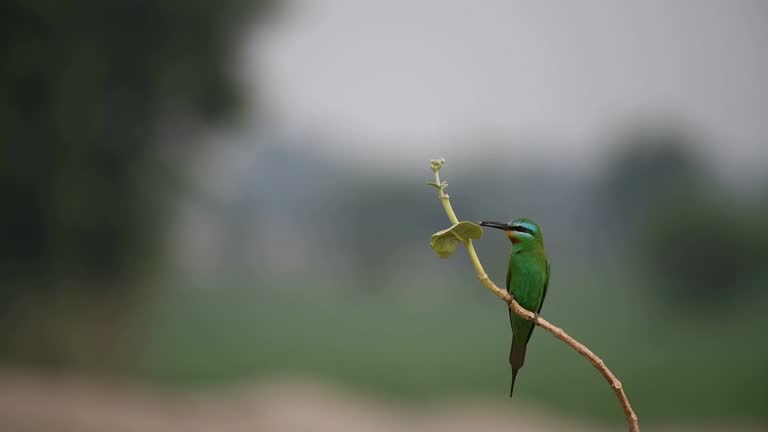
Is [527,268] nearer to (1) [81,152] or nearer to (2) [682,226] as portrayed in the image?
(2) [682,226]

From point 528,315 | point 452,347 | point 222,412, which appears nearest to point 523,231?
point 528,315

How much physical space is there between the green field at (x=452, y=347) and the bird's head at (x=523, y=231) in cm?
161

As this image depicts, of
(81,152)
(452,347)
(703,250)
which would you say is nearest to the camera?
(703,250)

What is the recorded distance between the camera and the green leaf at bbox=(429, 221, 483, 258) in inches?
21.2

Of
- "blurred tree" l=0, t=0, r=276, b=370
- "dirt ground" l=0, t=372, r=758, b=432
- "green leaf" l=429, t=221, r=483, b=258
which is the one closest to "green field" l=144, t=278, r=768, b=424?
"dirt ground" l=0, t=372, r=758, b=432

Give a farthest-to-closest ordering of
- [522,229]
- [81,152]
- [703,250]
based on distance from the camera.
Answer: [81,152] < [703,250] < [522,229]

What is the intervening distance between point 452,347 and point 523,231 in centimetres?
189

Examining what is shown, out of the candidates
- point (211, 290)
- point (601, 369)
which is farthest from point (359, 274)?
point (601, 369)

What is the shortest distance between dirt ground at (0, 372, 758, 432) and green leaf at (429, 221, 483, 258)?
6.87ft

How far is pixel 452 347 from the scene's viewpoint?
2512 mm

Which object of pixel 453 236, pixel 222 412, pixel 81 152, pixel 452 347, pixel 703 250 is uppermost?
pixel 81 152

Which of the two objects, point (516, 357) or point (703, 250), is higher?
point (703, 250)

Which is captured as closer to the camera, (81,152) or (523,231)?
(523,231)

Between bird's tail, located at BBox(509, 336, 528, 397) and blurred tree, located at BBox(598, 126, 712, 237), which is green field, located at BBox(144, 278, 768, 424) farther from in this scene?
bird's tail, located at BBox(509, 336, 528, 397)
